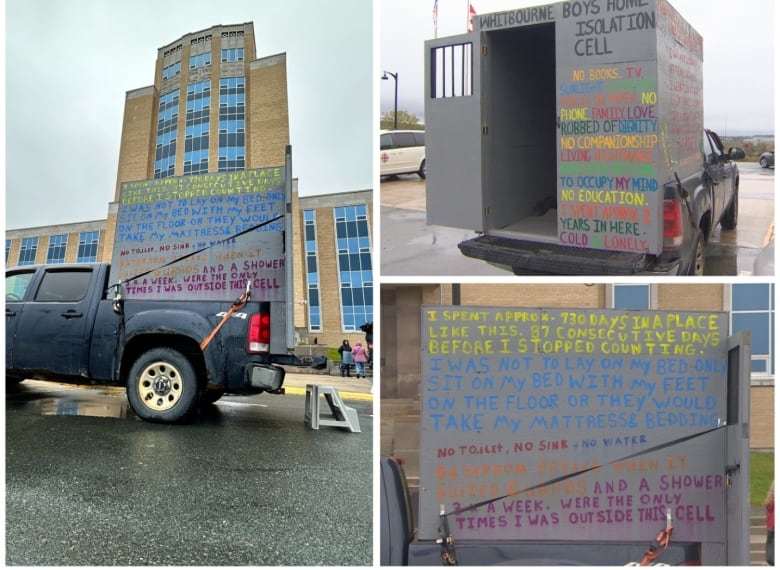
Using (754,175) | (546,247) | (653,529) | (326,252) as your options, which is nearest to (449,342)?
(653,529)

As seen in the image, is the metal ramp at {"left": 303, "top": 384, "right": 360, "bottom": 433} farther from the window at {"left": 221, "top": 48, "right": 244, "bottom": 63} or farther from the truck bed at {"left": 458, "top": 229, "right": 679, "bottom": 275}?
the window at {"left": 221, "top": 48, "right": 244, "bottom": 63}

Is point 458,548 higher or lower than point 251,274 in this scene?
lower

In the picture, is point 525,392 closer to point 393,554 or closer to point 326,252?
point 393,554

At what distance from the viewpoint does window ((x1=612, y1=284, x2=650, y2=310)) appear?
9.34 m

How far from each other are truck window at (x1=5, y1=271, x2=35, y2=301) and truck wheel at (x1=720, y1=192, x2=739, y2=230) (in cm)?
763

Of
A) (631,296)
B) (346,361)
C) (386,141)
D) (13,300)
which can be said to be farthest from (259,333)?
(386,141)

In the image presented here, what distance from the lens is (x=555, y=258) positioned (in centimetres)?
548

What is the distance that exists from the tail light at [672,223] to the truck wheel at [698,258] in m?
0.72

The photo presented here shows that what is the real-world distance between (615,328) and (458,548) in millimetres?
1500

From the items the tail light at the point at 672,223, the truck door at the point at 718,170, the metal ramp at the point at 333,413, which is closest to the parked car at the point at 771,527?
the tail light at the point at 672,223

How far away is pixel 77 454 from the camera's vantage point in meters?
5.36

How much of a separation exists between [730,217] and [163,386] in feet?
21.9

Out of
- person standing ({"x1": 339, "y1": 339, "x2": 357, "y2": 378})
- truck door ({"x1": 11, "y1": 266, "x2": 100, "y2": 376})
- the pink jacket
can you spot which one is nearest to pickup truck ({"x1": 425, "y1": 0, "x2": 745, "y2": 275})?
truck door ({"x1": 11, "y1": 266, "x2": 100, "y2": 376})

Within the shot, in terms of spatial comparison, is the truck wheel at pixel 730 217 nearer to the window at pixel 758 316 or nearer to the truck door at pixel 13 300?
the window at pixel 758 316
